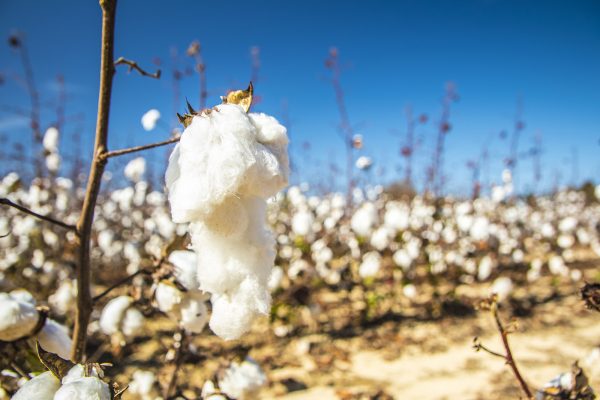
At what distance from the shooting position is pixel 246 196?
74 centimetres

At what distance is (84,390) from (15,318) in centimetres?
43

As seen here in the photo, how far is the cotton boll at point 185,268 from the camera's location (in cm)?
119

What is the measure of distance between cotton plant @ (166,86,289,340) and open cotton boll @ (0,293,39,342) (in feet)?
1.60

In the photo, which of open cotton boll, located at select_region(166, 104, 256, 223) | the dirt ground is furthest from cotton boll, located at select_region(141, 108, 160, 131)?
the dirt ground

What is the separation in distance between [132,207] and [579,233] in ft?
28.2

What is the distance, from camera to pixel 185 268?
1.19 meters

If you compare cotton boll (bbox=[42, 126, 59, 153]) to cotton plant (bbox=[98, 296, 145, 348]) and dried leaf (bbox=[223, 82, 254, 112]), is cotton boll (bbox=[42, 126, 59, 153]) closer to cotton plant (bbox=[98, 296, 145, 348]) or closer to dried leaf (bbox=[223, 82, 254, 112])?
cotton plant (bbox=[98, 296, 145, 348])

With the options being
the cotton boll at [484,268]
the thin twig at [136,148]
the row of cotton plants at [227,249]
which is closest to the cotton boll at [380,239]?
the row of cotton plants at [227,249]

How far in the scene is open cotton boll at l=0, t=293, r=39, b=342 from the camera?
912 mm

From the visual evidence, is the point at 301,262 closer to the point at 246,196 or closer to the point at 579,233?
the point at 246,196

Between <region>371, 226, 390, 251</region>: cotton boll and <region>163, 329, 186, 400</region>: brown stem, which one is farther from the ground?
<region>371, 226, 390, 251</region>: cotton boll

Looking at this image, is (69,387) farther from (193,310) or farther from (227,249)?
(193,310)

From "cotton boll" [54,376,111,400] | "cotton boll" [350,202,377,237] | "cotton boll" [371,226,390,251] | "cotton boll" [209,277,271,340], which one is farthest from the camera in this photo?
"cotton boll" [371,226,390,251]

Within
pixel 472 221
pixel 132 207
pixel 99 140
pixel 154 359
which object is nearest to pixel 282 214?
pixel 132 207
